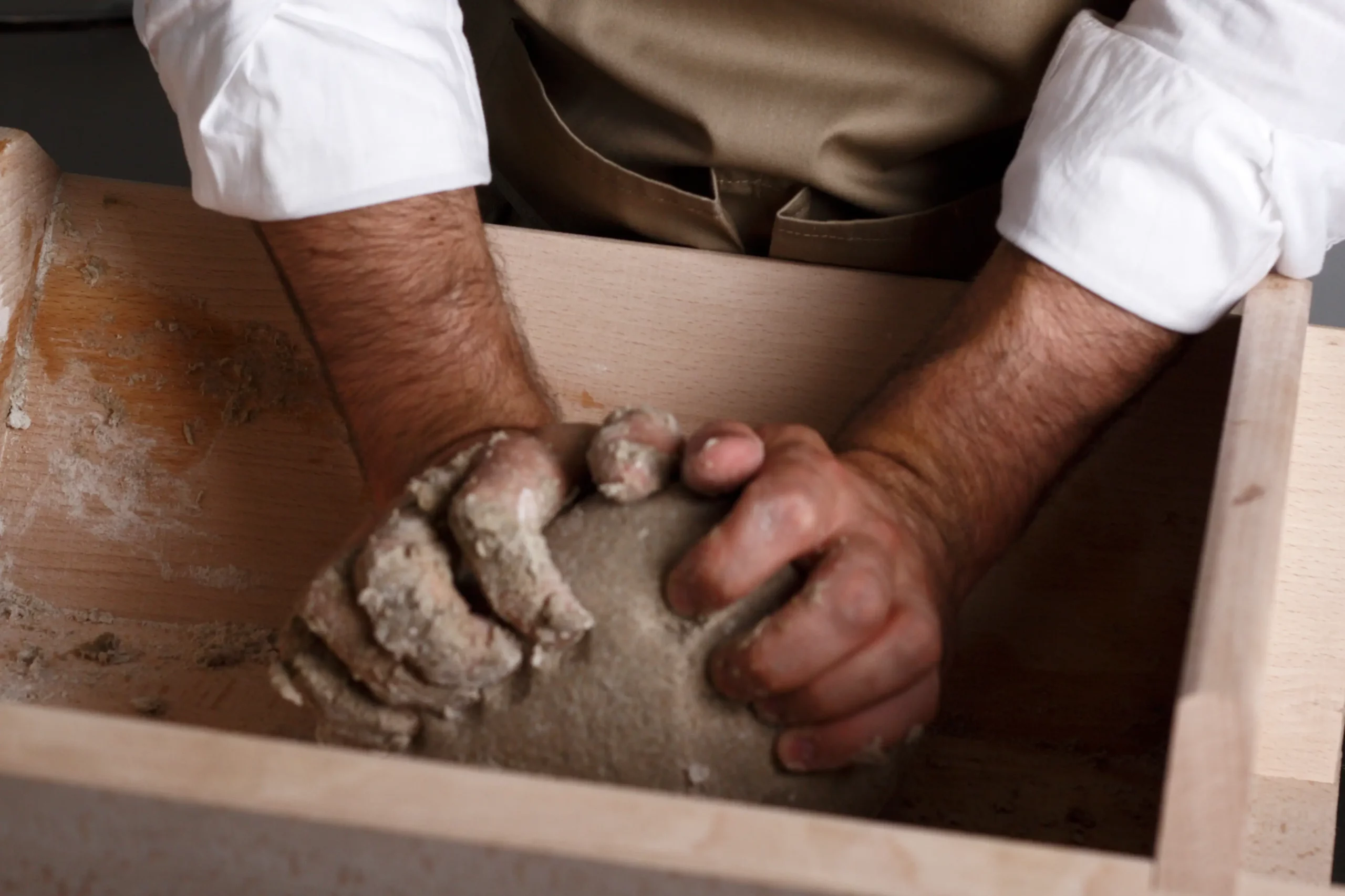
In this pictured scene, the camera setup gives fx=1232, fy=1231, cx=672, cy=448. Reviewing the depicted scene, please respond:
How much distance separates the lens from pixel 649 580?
56 cm

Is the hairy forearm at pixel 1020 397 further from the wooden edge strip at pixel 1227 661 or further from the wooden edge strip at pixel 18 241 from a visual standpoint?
the wooden edge strip at pixel 18 241

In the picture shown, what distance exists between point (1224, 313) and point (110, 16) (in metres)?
1.70

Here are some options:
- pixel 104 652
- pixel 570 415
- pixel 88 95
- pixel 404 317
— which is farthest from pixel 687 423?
pixel 88 95

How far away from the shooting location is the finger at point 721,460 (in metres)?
0.56

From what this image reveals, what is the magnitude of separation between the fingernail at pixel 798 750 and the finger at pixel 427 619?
126 mm

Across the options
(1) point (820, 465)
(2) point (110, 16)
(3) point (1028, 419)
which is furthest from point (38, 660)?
(2) point (110, 16)

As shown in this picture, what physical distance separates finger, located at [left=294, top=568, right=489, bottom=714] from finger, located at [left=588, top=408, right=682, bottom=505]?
12 cm

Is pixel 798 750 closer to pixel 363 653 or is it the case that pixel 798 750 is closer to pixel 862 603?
pixel 862 603

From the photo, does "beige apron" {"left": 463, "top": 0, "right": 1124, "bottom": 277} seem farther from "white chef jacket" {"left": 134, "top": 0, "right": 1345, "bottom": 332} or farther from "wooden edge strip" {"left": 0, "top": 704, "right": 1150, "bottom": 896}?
"wooden edge strip" {"left": 0, "top": 704, "right": 1150, "bottom": 896}

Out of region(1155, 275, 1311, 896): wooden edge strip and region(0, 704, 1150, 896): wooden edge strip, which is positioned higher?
region(0, 704, 1150, 896): wooden edge strip

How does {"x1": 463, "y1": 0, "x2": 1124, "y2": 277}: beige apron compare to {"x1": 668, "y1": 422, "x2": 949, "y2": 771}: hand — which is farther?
{"x1": 463, "y1": 0, "x2": 1124, "y2": 277}: beige apron

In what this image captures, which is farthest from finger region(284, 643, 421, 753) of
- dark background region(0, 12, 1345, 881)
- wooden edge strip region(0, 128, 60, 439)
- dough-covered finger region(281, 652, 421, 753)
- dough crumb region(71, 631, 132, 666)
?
dark background region(0, 12, 1345, 881)

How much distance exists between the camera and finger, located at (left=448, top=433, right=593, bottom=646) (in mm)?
544

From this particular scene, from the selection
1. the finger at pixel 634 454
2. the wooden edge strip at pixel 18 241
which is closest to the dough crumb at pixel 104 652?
the wooden edge strip at pixel 18 241
